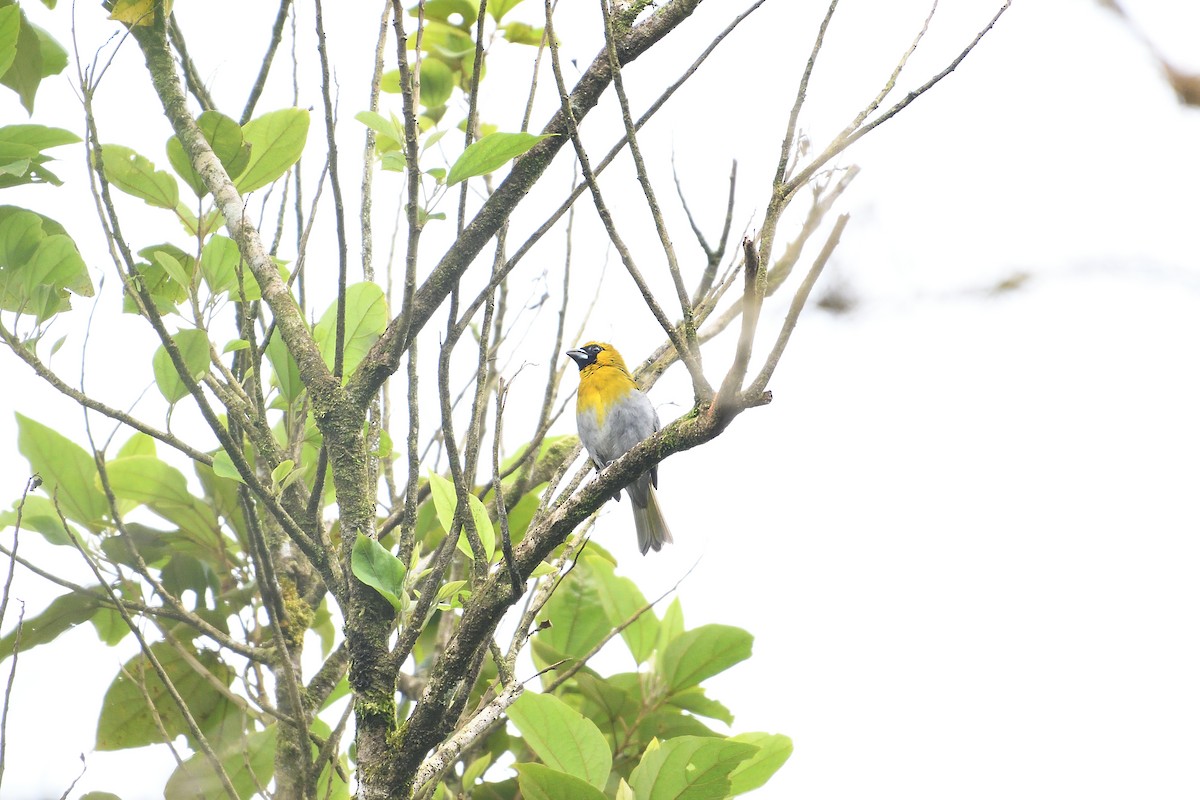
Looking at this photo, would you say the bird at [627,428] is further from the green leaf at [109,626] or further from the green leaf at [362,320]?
the green leaf at [362,320]

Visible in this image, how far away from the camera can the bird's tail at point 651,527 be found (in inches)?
255

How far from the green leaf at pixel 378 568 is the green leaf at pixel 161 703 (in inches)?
48.9

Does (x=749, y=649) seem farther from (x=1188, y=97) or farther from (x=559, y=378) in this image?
(x=1188, y=97)

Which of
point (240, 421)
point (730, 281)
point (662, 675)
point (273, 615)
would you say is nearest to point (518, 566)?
point (273, 615)

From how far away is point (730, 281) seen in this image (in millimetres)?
3699

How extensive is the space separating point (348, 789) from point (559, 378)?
5.09 feet

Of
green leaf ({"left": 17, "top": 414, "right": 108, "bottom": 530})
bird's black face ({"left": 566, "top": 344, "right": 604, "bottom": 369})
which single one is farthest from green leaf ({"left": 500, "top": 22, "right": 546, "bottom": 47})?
bird's black face ({"left": 566, "top": 344, "right": 604, "bottom": 369})

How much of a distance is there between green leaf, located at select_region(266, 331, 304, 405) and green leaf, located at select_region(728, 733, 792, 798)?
1.61 meters

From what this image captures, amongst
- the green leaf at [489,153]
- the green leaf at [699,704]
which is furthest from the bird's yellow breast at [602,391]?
the green leaf at [489,153]

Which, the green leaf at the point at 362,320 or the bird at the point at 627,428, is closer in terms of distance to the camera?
the green leaf at the point at 362,320

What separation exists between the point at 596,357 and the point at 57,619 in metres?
4.57

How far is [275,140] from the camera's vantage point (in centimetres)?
304

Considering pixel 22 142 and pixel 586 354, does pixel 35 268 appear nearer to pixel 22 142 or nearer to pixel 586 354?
pixel 22 142

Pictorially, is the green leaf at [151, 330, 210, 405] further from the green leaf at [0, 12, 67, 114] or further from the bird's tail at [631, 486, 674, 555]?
the bird's tail at [631, 486, 674, 555]
